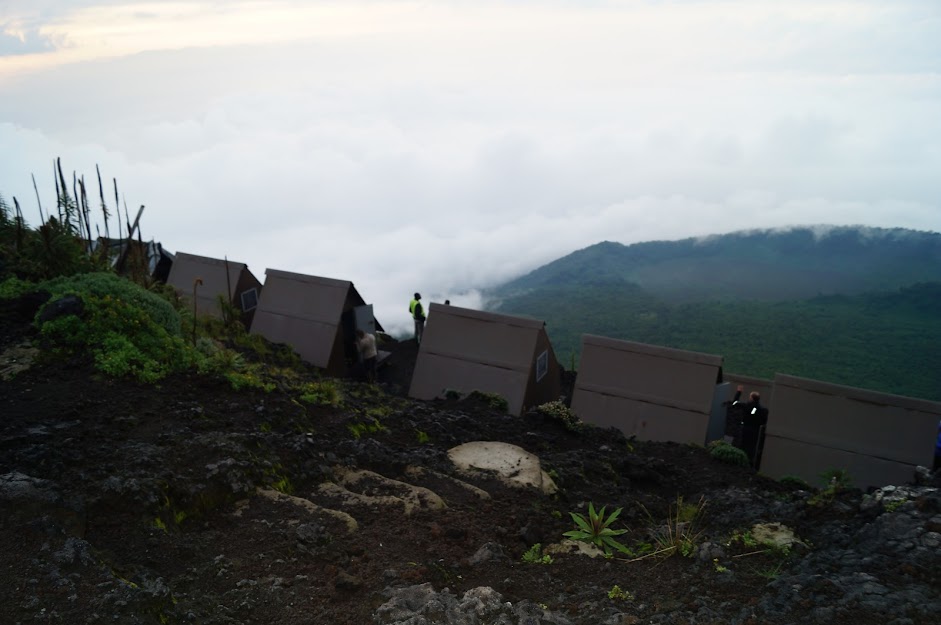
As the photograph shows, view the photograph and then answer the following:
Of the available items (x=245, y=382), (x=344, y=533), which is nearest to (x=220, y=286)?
(x=245, y=382)

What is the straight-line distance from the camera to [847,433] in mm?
12711

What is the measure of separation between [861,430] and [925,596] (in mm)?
7920

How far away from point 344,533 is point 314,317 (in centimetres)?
1166

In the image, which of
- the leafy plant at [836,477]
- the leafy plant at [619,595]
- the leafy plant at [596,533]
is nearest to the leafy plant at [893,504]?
the leafy plant at [596,533]

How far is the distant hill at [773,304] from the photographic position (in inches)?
1469

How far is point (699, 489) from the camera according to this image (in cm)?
1043

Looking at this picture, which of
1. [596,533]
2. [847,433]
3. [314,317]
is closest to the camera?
[596,533]

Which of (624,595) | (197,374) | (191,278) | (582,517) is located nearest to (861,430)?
(582,517)

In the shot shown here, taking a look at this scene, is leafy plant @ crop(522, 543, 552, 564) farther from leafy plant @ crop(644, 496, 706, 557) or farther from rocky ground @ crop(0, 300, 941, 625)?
leafy plant @ crop(644, 496, 706, 557)

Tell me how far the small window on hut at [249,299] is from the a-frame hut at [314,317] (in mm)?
1744

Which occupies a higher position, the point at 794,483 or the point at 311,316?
the point at 311,316

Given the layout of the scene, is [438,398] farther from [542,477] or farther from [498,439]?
[542,477]

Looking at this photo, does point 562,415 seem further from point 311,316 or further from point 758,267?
point 758,267

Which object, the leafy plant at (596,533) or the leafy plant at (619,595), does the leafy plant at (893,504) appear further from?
the leafy plant at (619,595)
